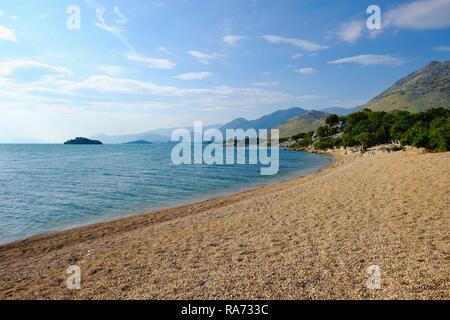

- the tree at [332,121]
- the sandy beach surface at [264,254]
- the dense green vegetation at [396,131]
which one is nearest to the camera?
the sandy beach surface at [264,254]

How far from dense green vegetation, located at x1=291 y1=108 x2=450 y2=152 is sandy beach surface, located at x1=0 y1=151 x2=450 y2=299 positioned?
26.1m

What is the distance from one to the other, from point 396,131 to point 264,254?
282 feet

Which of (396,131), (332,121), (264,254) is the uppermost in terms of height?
(332,121)

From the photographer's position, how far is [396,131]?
8525 cm

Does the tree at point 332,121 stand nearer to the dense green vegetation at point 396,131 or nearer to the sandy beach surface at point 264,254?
the dense green vegetation at point 396,131

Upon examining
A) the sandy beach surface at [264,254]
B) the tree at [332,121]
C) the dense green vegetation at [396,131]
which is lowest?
the sandy beach surface at [264,254]

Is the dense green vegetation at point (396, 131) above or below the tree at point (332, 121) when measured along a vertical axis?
below

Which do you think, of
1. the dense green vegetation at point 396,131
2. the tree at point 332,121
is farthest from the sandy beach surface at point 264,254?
the tree at point 332,121

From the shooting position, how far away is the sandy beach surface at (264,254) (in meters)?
9.87

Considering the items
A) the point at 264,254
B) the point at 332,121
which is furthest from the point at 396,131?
the point at 332,121

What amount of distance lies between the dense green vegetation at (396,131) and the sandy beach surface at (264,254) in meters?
26.1

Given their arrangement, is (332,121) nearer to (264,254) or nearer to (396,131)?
(396,131)

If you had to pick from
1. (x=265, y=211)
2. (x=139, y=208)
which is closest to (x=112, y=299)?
(x=265, y=211)
